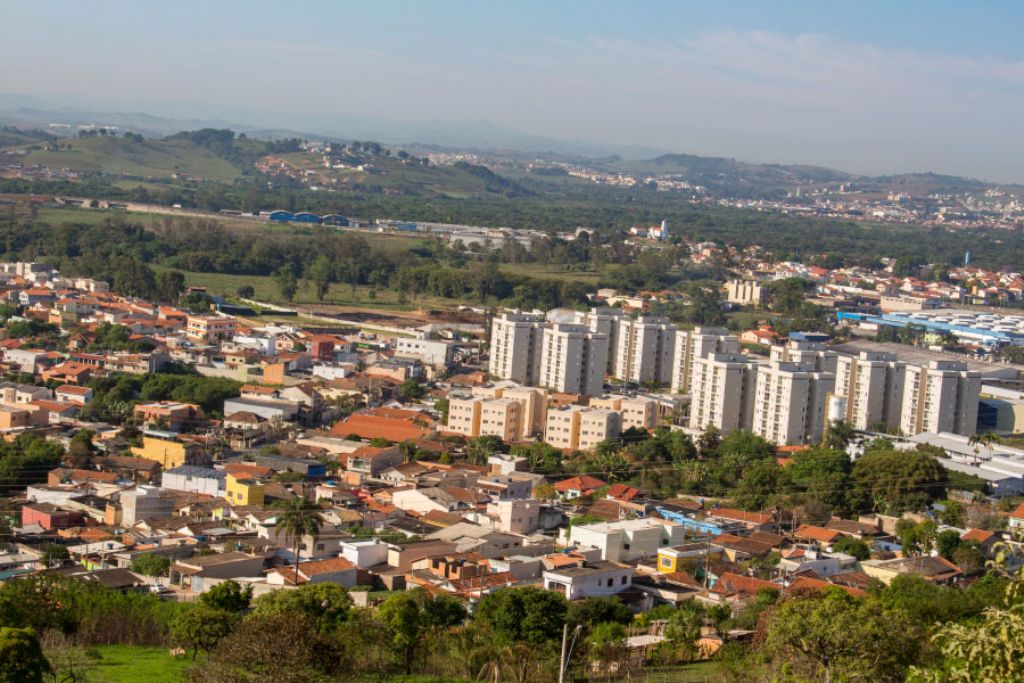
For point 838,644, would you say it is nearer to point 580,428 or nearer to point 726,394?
point 580,428

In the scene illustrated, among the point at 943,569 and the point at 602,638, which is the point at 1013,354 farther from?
the point at 602,638

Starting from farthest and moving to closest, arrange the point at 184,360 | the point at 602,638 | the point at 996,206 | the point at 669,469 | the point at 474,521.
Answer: the point at 996,206
the point at 184,360
the point at 669,469
the point at 474,521
the point at 602,638

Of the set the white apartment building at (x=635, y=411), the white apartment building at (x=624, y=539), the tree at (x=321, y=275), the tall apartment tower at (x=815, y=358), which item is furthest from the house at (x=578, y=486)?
the tree at (x=321, y=275)

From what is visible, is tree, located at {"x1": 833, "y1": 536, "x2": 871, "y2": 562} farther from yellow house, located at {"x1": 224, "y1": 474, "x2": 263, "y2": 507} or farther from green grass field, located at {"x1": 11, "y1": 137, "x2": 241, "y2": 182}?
green grass field, located at {"x1": 11, "y1": 137, "x2": 241, "y2": 182}

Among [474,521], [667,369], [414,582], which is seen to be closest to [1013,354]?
[667,369]

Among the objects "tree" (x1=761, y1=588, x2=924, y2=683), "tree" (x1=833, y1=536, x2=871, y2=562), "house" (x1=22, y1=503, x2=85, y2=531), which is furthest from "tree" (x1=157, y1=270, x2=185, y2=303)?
"tree" (x1=761, y1=588, x2=924, y2=683)

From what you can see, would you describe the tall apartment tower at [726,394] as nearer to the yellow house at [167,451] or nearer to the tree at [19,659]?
the yellow house at [167,451]
